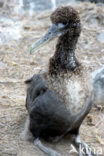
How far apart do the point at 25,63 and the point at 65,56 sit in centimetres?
251

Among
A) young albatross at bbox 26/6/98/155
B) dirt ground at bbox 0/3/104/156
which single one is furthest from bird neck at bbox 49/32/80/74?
dirt ground at bbox 0/3/104/156

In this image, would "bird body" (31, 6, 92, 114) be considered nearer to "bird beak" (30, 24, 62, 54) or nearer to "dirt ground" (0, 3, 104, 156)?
"bird beak" (30, 24, 62, 54)

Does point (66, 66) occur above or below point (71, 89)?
above

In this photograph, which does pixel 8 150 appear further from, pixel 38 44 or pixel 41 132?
pixel 38 44

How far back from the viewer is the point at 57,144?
4004 mm

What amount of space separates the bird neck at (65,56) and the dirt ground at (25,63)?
8.5 inches

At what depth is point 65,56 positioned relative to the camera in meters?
3.65

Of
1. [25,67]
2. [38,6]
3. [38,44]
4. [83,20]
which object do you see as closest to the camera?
[38,44]

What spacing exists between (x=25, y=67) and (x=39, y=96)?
226 cm

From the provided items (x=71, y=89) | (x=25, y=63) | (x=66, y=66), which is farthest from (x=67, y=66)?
(x=25, y=63)

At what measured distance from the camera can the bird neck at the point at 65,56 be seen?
12.0 ft

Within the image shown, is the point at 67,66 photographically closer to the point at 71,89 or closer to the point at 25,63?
the point at 71,89

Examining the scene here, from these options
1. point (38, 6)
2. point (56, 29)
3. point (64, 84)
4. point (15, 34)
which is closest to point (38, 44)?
point (56, 29)

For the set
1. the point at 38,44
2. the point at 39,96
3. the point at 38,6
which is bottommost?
the point at 38,6
